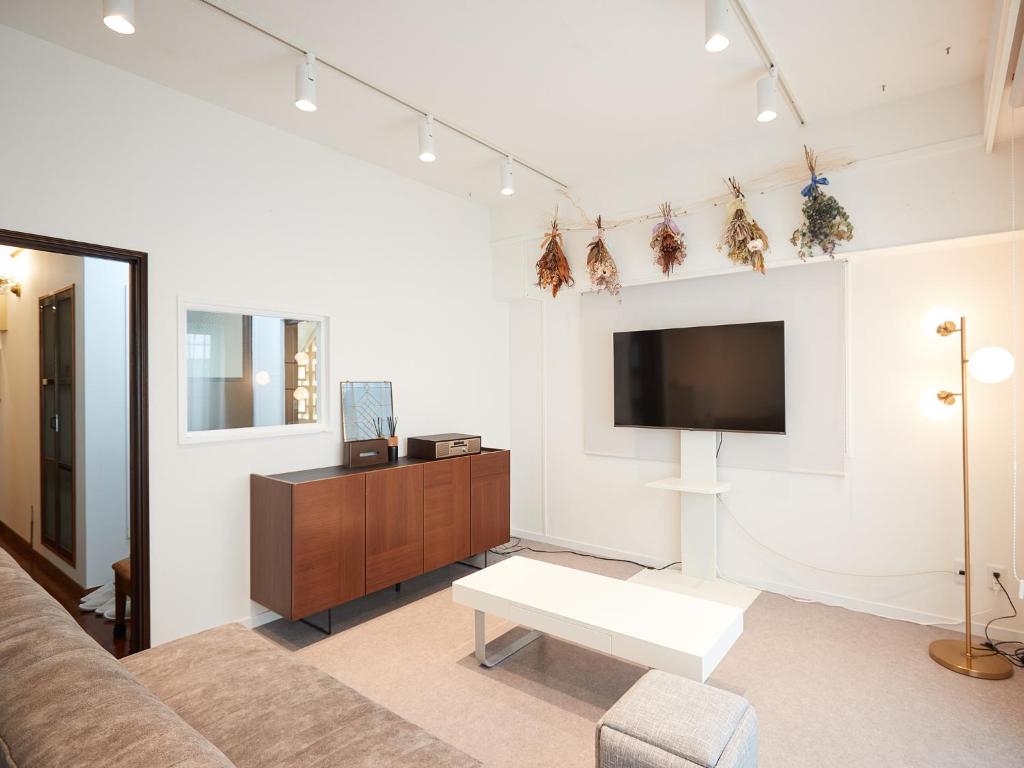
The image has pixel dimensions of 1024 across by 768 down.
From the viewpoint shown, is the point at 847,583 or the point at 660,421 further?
the point at 660,421

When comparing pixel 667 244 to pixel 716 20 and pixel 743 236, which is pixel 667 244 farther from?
pixel 716 20

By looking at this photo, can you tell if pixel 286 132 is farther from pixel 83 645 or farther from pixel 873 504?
pixel 873 504

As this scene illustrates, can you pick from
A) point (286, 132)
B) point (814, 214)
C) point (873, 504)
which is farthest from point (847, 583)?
point (286, 132)

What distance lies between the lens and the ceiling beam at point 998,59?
1.87 m

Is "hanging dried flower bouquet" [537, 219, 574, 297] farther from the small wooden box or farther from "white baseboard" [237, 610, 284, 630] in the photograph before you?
"white baseboard" [237, 610, 284, 630]

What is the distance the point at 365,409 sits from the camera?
3803 mm

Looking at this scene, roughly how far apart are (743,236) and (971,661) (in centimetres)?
254

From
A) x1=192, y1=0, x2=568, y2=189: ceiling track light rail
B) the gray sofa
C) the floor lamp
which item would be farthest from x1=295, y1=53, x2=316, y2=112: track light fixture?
the floor lamp

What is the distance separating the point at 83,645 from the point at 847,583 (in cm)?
374

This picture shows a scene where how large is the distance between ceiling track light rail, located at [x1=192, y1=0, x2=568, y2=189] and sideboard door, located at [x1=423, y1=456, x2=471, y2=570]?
7.02 feet

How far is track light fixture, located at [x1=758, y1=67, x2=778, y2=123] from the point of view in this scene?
2.66 m

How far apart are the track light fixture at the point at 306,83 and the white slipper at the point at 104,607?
117 inches

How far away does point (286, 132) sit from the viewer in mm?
3377

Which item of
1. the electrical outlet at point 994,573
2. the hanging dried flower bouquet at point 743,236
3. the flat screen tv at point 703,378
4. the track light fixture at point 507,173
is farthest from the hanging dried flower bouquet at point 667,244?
the electrical outlet at point 994,573
